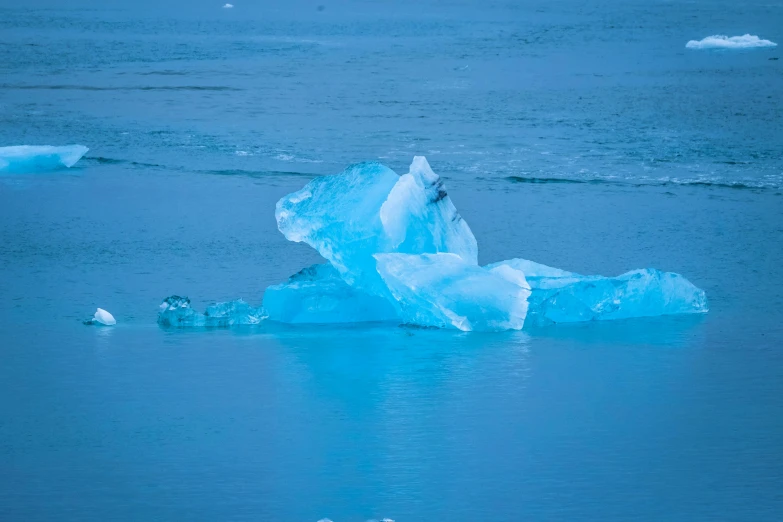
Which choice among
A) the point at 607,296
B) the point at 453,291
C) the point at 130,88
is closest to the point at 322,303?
the point at 453,291

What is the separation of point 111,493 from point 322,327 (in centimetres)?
199

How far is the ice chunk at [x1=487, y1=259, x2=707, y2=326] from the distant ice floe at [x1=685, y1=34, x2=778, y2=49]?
15.5 metres

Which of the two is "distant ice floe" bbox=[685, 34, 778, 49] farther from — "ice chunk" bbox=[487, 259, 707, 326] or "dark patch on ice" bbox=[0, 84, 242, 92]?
"ice chunk" bbox=[487, 259, 707, 326]

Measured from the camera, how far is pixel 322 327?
616 cm

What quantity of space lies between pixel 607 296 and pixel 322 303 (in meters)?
1.40

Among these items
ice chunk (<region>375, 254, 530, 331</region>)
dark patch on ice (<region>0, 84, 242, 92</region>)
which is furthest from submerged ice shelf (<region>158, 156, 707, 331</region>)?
dark patch on ice (<region>0, 84, 242, 92</region>)

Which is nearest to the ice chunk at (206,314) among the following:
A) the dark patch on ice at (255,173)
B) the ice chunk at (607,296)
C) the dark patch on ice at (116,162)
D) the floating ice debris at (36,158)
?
the ice chunk at (607,296)

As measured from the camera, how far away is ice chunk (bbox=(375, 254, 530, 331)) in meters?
5.88

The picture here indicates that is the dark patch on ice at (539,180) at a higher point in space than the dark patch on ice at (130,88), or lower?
higher

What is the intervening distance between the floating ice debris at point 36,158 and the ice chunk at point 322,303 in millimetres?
4511

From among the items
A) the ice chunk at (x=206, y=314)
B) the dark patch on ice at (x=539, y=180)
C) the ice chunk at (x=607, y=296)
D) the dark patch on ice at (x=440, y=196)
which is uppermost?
the dark patch on ice at (x=440, y=196)

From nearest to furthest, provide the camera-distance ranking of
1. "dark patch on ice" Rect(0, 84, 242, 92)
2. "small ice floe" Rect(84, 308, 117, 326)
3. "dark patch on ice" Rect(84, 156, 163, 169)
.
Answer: "small ice floe" Rect(84, 308, 117, 326) < "dark patch on ice" Rect(84, 156, 163, 169) < "dark patch on ice" Rect(0, 84, 242, 92)

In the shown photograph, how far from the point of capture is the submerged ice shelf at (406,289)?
19.6ft

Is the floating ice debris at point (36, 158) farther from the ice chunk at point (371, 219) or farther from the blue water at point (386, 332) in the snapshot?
the ice chunk at point (371, 219)
